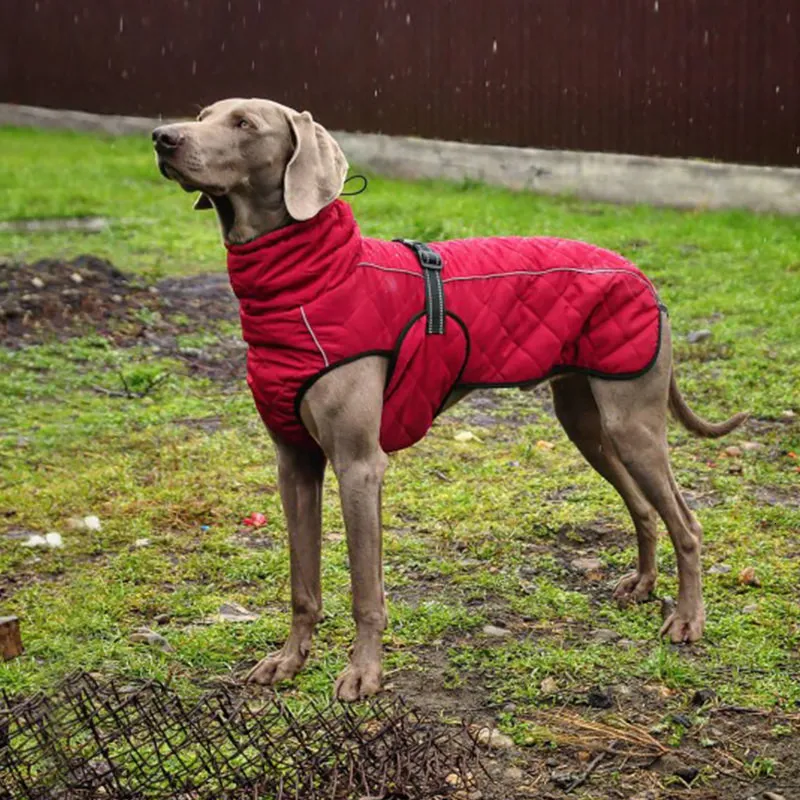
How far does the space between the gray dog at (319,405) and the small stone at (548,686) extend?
1.66 ft

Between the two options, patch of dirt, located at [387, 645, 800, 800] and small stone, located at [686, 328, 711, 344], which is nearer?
patch of dirt, located at [387, 645, 800, 800]

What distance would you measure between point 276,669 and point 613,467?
4.82ft

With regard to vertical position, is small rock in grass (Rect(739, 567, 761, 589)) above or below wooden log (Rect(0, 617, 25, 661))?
below

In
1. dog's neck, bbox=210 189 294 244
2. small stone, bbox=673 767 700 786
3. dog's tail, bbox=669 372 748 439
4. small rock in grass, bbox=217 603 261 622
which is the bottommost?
small rock in grass, bbox=217 603 261 622

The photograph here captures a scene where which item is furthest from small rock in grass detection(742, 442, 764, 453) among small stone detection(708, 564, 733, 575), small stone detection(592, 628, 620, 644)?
small stone detection(592, 628, 620, 644)

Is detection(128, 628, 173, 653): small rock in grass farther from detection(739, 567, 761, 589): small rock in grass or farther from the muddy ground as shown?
detection(739, 567, 761, 589): small rock in grass

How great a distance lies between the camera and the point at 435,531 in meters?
5.58

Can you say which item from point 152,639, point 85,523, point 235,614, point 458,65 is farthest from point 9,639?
point 458,65

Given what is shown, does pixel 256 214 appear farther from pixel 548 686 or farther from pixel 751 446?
pixel 751 446

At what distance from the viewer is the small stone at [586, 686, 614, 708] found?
4016 mm

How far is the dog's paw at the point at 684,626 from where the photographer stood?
4.47m

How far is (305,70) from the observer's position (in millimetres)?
15461

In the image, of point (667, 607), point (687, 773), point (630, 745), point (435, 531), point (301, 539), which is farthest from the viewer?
point (435, 531)

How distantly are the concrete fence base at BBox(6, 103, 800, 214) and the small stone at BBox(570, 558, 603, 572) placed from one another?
23.3ft
